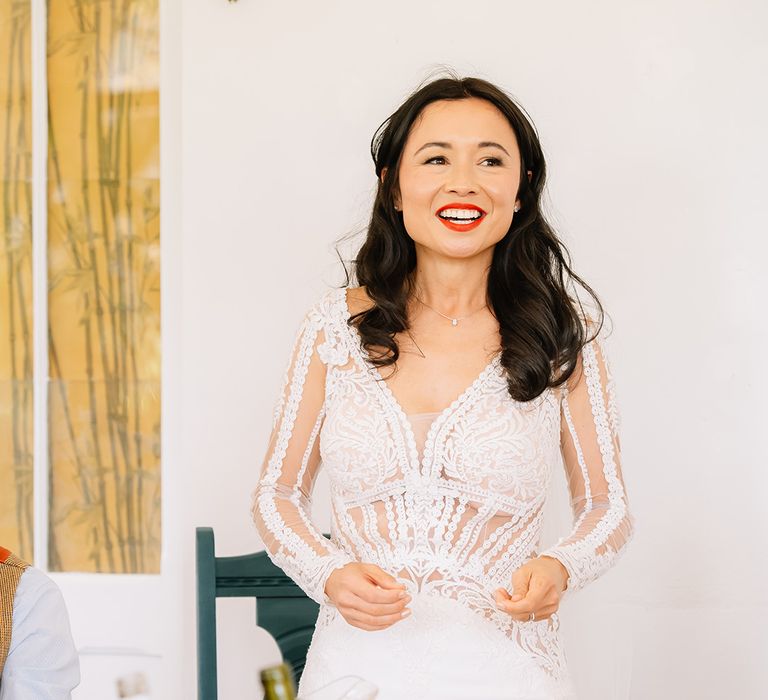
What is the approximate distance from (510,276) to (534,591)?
65 cm

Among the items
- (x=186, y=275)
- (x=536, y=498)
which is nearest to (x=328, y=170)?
(x=186, y=275)

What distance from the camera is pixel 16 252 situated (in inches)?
105

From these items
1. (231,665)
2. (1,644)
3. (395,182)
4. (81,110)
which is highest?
(81,110)

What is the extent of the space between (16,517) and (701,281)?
1.76 m

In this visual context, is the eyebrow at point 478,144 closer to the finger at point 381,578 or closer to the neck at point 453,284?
the neck at point 453,284

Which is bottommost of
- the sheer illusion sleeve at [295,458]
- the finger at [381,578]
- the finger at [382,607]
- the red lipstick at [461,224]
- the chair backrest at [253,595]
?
the chair backrest at [253,595]

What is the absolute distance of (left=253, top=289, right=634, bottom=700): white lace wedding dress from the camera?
1.68 m

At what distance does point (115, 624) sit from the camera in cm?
261

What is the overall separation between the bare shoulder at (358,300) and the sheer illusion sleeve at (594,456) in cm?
39

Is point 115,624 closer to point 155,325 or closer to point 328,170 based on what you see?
point 155,325

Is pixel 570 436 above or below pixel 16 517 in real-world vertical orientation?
above

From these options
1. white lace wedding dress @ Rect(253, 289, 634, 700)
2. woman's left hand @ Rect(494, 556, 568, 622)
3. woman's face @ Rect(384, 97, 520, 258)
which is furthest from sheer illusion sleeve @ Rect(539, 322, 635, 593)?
woman's face @ Rect(384, 97, 520, 258)

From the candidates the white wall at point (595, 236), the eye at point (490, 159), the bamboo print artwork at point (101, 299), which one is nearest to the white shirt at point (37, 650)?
the eye at point (490, 159)

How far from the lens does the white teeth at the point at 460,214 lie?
6.08 ft
